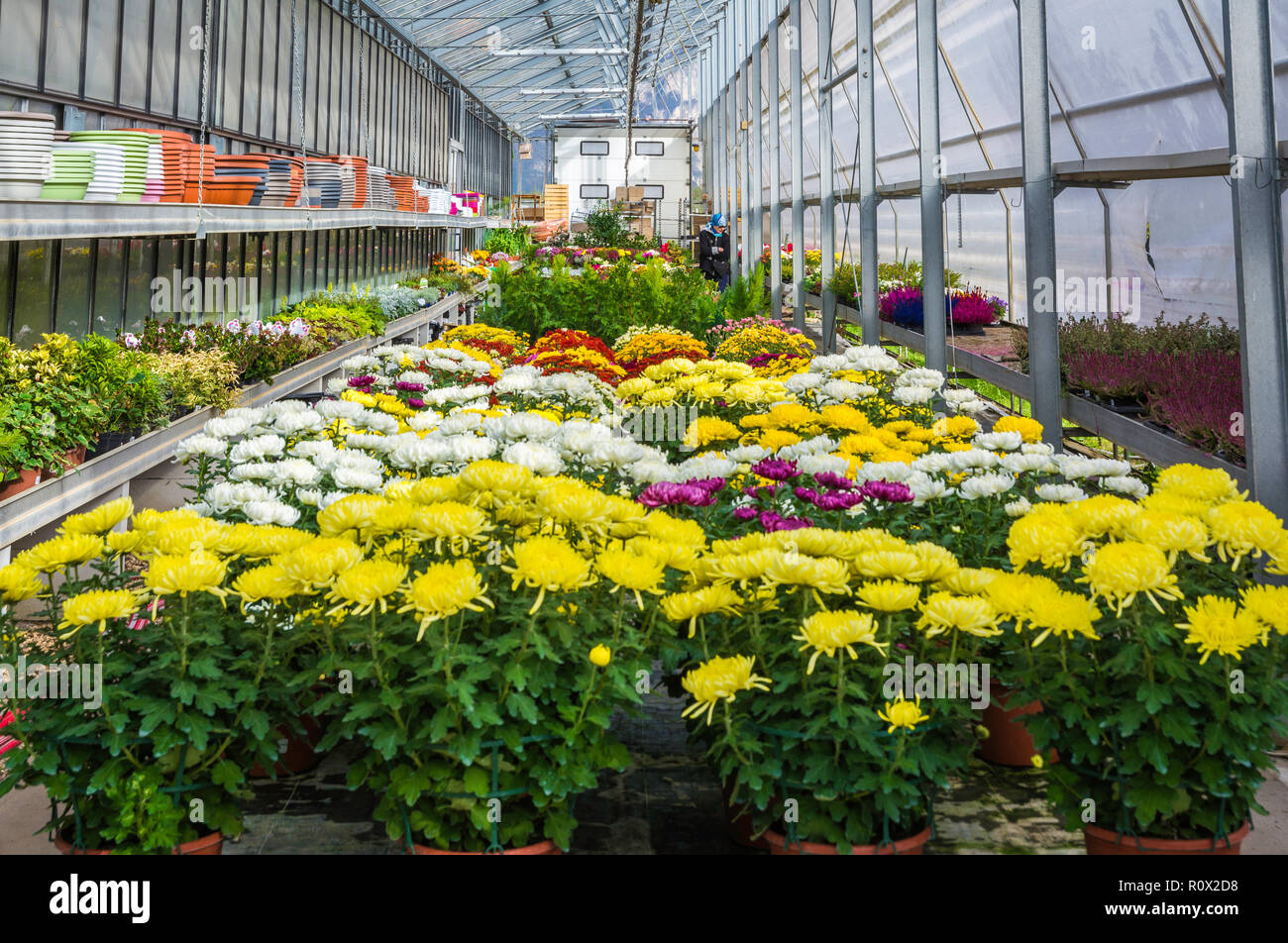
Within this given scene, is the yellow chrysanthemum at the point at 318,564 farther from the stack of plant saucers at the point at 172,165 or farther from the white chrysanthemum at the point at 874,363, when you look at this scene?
the stack of plant saucers at the point at 172,165

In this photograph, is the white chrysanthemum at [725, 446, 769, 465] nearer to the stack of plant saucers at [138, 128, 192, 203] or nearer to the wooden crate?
the stack of plant saucers at [138, 128, 192, 203]

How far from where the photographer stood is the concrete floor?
2.28 meters

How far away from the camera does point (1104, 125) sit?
280 inches

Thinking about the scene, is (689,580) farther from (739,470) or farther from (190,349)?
(190,349)

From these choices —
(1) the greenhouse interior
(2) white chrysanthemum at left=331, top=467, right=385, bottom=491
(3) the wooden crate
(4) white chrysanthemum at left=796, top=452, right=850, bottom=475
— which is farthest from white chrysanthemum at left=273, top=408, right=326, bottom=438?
(3) the wooden crate

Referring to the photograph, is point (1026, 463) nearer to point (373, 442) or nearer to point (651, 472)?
point (651, 472)

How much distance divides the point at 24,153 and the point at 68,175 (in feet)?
1.26

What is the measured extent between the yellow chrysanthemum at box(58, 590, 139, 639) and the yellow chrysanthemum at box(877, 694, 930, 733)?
4.66 ft

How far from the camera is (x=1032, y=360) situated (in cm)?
570

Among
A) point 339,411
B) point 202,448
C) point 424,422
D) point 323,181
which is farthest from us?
point 323,181

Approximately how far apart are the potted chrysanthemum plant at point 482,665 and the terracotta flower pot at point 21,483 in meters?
2.69

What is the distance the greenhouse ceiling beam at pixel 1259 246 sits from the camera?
368 centimetres

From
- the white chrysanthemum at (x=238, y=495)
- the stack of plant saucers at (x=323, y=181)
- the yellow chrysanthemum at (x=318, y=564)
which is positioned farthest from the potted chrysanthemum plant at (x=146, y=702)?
the stack of plant saucers at (x=323, y=181)

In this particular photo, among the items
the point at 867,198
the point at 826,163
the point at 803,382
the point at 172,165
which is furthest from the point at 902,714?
the point at 826,163
